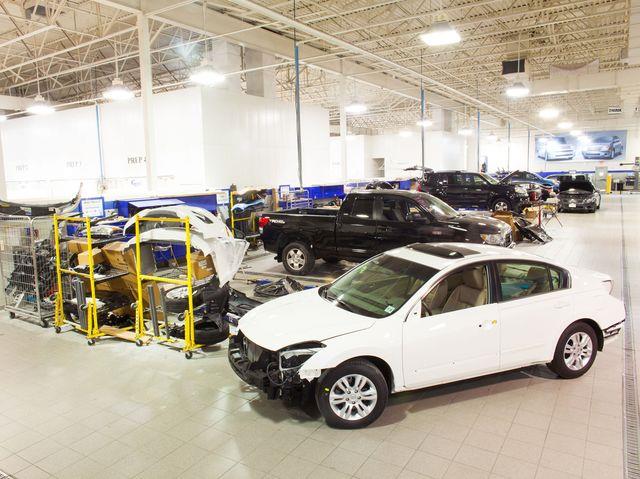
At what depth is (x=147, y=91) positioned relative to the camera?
39.1ft

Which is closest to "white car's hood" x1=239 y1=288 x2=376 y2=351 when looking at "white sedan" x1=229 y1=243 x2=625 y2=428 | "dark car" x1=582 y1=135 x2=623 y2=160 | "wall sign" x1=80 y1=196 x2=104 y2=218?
"white sedan" x1=229 y1=243 x2=625 y2=428

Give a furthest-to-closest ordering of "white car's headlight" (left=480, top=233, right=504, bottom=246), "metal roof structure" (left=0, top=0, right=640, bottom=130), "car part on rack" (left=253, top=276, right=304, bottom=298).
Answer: "metal roof structure" (left=0, top=0, right=640, bottom=130), "white car's headlight" (left=480, top=233, right=504, bottom=246), "car part on rack" (left=253, top=276, right=304, bottom=298)

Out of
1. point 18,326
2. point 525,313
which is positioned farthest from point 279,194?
point 525,313

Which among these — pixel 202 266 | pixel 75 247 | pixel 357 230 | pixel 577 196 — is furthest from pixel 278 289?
pixel 577 196

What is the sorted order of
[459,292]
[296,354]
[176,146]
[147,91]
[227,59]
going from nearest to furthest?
[296,354], [459,292], [147,91], [176,146], [227,59]

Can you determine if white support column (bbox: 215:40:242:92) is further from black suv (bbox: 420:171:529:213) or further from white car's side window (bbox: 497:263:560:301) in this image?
white car's side window (bbox: 497:263:560:301)

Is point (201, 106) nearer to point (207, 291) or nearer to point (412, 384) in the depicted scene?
point (207, 291)

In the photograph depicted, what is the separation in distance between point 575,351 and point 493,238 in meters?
4.40

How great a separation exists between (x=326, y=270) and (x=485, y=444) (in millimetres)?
6813

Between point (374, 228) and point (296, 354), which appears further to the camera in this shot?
point (374, 228)

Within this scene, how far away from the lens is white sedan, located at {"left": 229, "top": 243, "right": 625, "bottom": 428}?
3.99 metres

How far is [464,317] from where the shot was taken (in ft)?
14.1

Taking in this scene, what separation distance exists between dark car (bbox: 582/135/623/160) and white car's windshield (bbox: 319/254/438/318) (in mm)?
46184

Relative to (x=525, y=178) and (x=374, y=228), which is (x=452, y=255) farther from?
(x=525, y=178)
